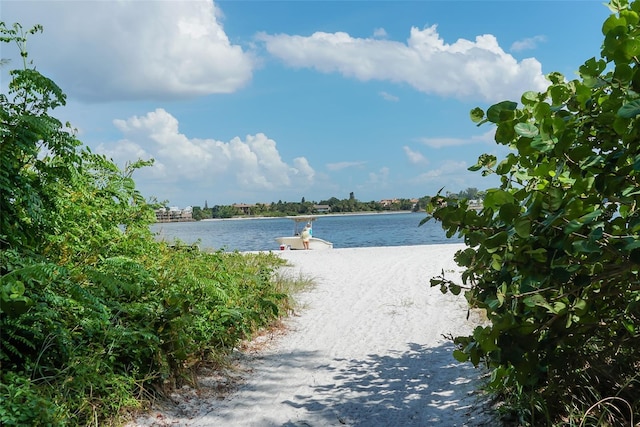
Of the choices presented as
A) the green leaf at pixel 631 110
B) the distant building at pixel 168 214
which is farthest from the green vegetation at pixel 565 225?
the distant building at pixel 168 214

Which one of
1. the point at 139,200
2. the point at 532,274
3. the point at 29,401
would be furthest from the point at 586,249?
the point at 139,200

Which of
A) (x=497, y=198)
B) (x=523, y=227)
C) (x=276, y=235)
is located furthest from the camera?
(x=276, y=235)

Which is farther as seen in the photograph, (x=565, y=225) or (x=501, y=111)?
(x=501, y=111)

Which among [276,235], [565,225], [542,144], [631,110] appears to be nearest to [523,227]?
[565,225]

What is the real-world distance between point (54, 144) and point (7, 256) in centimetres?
102

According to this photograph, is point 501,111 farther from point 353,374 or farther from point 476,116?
point 353,374

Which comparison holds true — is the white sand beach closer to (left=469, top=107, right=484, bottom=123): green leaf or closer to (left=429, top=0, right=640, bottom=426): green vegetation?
(left=429, top=0, right=640, bottom=426): green vegetation

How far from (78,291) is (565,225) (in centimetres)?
302

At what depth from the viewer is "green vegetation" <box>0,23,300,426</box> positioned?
349 cm

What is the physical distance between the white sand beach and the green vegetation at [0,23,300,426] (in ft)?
1.54

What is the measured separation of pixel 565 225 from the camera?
2396 mm

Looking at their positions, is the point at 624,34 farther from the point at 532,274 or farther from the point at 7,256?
the point at 7,256

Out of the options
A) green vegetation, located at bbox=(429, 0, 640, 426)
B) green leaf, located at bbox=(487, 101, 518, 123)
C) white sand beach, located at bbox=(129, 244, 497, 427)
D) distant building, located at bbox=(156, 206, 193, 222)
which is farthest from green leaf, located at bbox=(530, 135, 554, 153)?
distant building, located at bbox=(156, 206, 193, 222)

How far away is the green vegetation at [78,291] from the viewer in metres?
3.49
